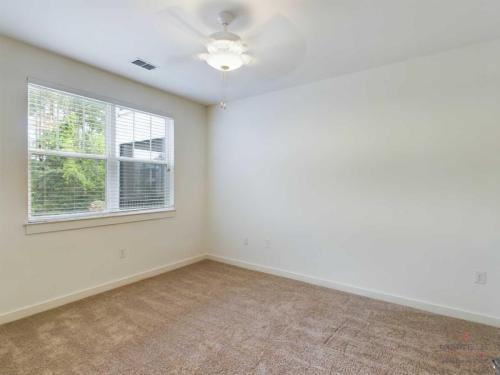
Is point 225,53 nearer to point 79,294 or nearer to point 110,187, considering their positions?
point 110,187

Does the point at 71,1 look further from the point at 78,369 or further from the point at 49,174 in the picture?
the point at 78,369

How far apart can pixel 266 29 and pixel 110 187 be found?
2502 mm

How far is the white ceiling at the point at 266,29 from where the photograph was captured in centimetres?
208

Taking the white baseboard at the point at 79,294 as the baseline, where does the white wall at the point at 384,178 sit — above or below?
above

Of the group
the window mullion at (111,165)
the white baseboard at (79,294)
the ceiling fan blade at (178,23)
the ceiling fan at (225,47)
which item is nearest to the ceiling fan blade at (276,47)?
the ceiling fan at (225,47)

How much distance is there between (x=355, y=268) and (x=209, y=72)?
9.39ft

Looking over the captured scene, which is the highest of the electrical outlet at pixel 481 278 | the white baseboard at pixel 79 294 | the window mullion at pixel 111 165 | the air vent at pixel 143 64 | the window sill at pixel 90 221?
the air vent at pixel 143 64

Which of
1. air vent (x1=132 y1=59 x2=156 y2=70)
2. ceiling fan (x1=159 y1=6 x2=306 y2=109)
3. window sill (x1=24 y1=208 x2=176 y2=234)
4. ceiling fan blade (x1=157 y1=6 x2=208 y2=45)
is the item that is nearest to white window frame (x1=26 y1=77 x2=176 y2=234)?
window sill (x1=24 y1=208 x2=176 y2=234)

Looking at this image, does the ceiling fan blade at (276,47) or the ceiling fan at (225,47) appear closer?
the ceiling fan at (225,47)

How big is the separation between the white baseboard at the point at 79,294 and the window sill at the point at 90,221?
71 centimetres

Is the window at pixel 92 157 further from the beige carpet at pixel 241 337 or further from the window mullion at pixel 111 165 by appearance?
the beige carpet at pixel 241 337

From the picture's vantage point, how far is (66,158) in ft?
9.80

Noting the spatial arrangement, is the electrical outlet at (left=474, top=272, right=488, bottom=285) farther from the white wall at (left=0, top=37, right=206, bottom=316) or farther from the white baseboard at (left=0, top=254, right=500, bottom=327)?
the white wall at (left=0, top=37, right=206, bottom=316)

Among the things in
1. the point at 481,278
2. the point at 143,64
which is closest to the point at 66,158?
the point at 143,64
